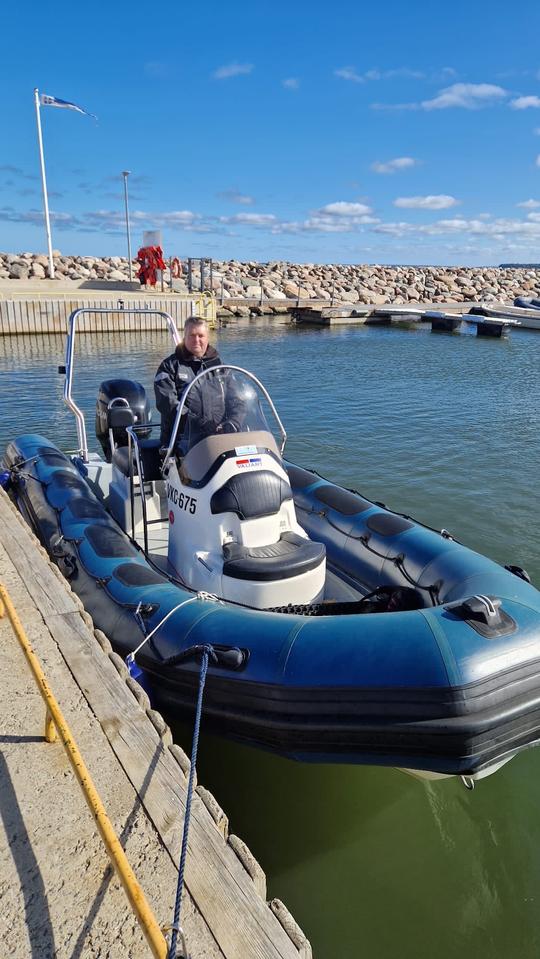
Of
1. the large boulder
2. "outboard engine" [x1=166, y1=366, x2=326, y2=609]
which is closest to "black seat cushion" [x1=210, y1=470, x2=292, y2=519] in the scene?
"outboard engine" [x1=166, y1=366, x2=326, y2=609]

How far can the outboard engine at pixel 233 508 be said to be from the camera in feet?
12.0

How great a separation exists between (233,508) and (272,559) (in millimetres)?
388

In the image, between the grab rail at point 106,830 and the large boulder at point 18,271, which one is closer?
the grab rail at point 106,830

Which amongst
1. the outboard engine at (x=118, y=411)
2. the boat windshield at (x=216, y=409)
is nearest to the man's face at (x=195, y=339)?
the boat windshield at (x=216, y=409)

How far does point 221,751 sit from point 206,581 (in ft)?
3.28

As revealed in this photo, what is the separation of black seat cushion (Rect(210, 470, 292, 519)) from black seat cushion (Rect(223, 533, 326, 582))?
0.69 feet

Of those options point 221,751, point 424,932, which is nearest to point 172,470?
point 221,751

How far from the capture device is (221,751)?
3.70 meters

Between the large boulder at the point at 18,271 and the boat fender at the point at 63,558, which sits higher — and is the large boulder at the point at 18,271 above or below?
above

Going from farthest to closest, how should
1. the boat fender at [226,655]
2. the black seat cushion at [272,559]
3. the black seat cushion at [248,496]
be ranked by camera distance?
the black seat cushion at [248,496], the black seat cushion at [272,559], the boat fender at [226,655]

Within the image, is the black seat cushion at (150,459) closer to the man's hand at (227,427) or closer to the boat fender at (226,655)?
the man's hand at (227,427)

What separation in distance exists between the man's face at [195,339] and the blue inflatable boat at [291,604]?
46 cm

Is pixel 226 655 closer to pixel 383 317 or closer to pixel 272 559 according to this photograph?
pixel 272 559

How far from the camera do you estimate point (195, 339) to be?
4617mm
